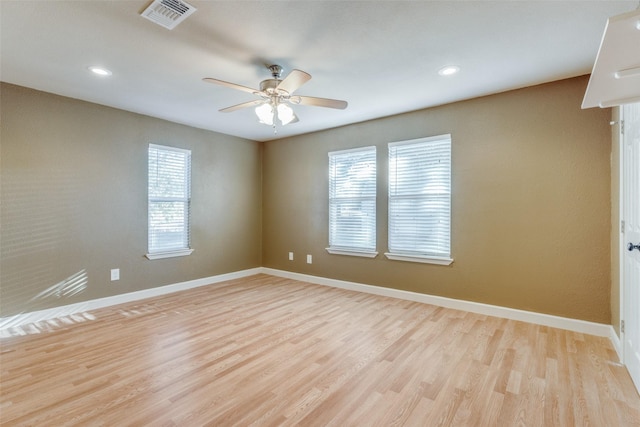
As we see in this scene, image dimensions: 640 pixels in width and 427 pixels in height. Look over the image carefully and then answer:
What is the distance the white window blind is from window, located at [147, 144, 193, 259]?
3.06 metres

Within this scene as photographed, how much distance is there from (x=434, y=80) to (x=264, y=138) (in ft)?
10.6

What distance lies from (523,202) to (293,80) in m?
2.68

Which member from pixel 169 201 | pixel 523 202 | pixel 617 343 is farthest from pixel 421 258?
pixel 169 201

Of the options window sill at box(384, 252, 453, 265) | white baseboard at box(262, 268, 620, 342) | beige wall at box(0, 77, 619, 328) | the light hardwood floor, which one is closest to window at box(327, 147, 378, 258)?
beige wall at box(0, 77, 619, 328)

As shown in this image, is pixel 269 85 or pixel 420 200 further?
pixel 420 200

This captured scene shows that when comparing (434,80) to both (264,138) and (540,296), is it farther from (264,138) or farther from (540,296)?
(264,138)

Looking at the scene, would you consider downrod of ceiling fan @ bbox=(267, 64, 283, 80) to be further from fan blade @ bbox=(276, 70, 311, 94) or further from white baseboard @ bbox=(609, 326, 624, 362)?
white baseboard @ bbox=(609, 326, 624, 362)

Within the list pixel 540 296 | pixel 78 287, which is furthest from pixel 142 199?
pixel 540 296

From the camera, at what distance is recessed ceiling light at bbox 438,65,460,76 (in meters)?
2.75

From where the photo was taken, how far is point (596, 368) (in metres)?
2.26

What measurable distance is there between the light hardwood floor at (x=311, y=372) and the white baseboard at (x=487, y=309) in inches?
4.5

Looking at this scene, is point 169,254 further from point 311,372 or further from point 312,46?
point 312,46

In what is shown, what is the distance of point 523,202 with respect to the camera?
322cm

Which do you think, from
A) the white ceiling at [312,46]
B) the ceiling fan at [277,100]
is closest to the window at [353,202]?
the white ceiling at [312,46]
